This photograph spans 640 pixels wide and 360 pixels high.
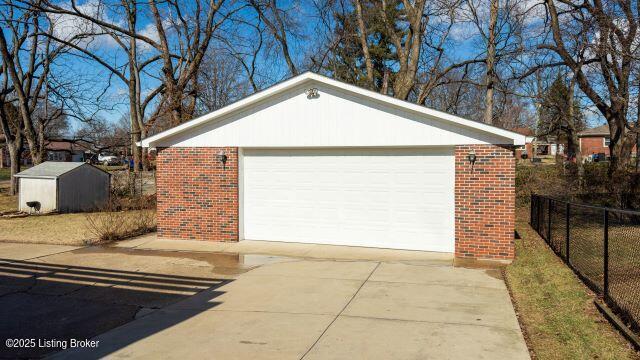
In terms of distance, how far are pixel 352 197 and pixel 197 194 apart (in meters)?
3.97

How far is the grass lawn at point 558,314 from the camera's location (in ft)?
17.8

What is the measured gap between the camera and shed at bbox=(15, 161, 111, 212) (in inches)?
747

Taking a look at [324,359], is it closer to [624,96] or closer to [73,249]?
[73,249]

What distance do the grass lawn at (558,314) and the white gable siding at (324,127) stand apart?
2.65 metres

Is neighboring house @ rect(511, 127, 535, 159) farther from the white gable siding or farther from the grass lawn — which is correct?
the grass lawn

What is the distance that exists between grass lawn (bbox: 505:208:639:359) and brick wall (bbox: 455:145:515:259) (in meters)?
0.62

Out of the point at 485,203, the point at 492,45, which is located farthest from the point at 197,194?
the point at 492,45

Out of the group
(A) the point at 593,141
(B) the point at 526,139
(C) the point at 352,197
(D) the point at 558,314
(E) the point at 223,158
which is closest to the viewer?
(D) the point at 558,314

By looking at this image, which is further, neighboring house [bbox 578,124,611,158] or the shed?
neighboring house [bbox 578,124,611,158]

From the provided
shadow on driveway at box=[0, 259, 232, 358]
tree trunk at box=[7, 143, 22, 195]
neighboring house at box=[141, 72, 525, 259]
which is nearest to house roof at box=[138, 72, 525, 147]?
neighboring house at box=[141, 72, 525, 259]

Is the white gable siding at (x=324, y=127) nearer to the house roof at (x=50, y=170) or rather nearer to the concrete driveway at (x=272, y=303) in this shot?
the concrete driveway at (x=272, y=303)

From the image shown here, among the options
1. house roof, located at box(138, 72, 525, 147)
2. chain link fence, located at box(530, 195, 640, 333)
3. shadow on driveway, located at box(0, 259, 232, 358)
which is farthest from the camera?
house roof, located at box(138, 72, 525, 147)

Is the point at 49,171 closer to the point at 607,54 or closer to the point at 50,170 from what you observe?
the point at 50,170

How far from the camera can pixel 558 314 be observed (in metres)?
6.72
